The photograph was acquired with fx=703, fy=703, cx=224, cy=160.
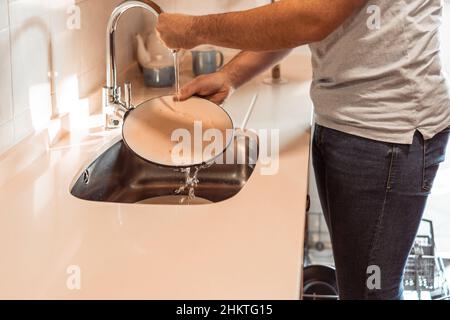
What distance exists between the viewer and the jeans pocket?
1372 mm

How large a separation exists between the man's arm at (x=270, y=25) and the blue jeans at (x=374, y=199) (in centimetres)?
25

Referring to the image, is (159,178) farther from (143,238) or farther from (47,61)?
(143,238)

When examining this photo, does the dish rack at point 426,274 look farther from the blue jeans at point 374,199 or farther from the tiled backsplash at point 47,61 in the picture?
the tiled backsplash at point 47,61

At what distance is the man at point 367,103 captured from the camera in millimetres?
1276

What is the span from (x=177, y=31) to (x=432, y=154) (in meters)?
0.56

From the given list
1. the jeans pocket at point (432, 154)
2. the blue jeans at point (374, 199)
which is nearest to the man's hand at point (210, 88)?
the blue jeans at point (374, 199)

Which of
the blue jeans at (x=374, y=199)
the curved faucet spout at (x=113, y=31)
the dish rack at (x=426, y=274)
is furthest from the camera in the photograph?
the dish rack at (x=426, y=274)

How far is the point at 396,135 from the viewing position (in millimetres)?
1337

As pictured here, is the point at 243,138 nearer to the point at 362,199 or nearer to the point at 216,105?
the point at 216,105

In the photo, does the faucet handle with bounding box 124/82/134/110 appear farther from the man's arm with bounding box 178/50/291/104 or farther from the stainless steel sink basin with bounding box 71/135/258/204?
the man's arm with bounding box 178/50/291/104

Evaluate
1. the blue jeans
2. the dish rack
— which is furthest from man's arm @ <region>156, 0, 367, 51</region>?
the dish rack

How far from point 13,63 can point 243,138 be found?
22.5 inches

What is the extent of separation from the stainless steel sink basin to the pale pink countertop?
0.40 feet
